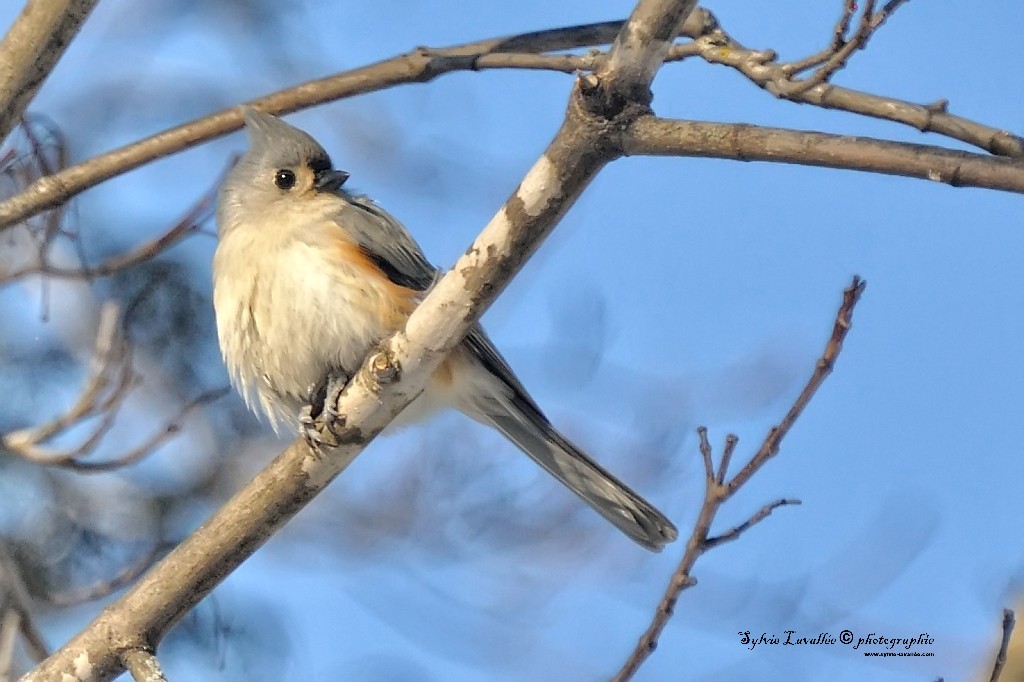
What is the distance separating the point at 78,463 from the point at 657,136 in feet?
8.35

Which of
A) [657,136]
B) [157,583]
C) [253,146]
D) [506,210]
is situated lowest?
[157,583]

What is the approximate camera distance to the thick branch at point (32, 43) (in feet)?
9.41

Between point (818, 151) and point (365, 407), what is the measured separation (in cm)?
129

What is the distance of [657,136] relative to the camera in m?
2.32

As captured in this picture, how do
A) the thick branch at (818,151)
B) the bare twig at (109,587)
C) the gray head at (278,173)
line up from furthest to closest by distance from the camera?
the bare twig at (109,587)
the gray head at (278,173)
the thick branch at (818,151)

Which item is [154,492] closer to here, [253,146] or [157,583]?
[253,146]

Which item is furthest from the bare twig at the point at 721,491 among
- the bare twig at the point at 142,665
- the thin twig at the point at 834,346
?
the bare twig at the point at 142,665

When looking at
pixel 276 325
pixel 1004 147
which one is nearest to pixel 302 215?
pixel 276 325

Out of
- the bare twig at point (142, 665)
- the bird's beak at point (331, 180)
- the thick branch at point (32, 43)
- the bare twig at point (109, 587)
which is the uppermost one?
the bird's beak at point (331, 180)

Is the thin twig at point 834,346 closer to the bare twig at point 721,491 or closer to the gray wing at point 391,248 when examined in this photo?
the bare twig at point 721,491

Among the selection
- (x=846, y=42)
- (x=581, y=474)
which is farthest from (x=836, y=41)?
(x=581, y=474)

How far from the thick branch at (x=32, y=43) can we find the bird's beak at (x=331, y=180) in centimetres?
131

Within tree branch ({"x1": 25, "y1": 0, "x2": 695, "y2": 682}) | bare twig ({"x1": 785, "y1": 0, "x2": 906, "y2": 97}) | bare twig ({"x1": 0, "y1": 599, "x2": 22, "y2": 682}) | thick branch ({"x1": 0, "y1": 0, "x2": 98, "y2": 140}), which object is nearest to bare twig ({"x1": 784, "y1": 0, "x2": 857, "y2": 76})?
bare twig ({"x1": 785, "y1": 0, "x2": 906, "y2": 97})

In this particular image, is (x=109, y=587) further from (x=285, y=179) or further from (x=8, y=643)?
(x=285, y=179)
